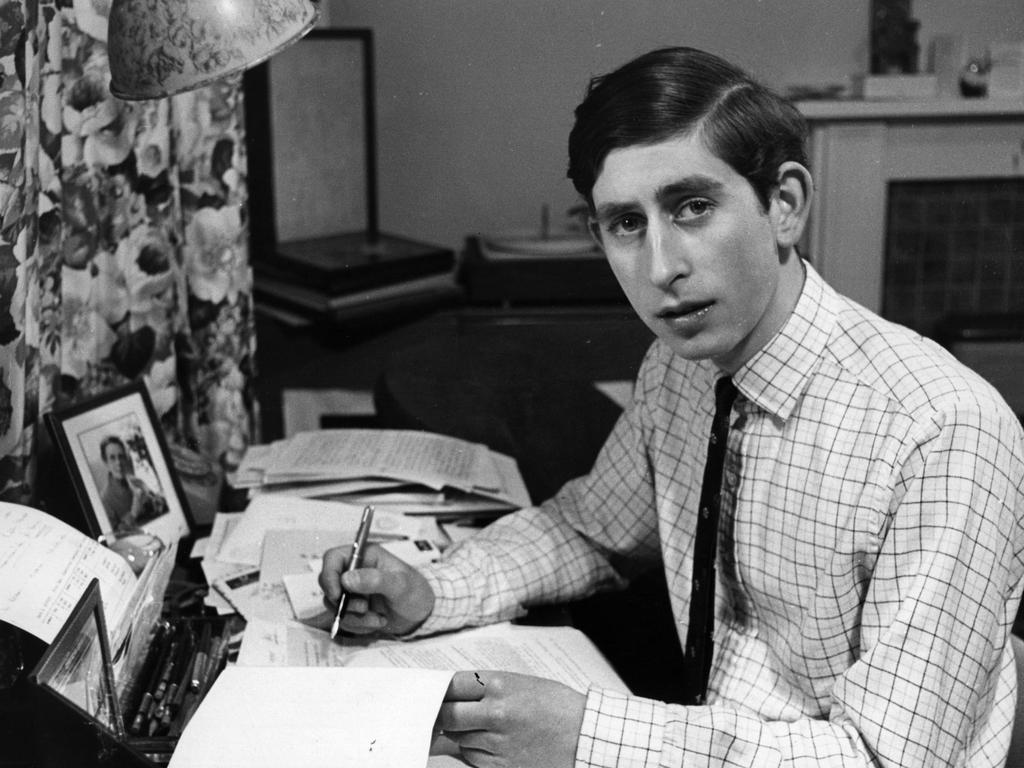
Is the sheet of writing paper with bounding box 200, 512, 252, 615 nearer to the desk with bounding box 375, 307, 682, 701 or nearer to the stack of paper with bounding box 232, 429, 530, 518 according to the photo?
the stack of paper with bounding box 232, 429, 530, 518

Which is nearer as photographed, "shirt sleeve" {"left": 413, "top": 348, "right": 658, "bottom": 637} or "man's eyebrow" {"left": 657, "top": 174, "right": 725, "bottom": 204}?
"man's eyebrow" {"left": 657, "top": 174, "right": 725, "bottom": 204}

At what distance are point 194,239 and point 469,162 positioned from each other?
1.80 m

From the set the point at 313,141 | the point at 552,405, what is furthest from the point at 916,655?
the point at 313,141

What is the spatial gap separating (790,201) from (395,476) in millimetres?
645

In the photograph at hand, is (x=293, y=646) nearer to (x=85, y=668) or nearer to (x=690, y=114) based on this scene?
(x=85, y=668)

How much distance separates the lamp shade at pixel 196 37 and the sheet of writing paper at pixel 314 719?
49 centimetres

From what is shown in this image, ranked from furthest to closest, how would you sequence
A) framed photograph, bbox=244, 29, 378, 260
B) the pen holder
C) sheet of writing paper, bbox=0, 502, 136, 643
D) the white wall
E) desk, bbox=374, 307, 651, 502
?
the white wall < framed photograph, bbox=244, 29, 378, 260 < desk, bbox=374, 307, 651, 502 < sheet of writing paper, bbox=0, 502, 136, 643 < the pen holder

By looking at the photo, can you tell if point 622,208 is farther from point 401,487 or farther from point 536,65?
point 536,65

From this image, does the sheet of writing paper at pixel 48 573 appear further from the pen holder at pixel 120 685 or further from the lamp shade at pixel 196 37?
the lamp shade at pixel 196 37

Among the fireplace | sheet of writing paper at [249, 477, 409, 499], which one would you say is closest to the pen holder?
sheet of writing paper at [249, 477, 409, 499]

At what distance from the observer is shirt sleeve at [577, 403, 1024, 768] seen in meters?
0.91

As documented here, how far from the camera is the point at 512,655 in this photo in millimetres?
1154

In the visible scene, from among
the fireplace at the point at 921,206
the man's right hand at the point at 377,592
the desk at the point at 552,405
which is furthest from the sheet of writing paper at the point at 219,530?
the fireplace at the point at 921,206

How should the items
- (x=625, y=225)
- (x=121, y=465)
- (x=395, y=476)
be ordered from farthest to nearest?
(x=395, y=476) < (x=121, y=465) < (x=625, y=225)
